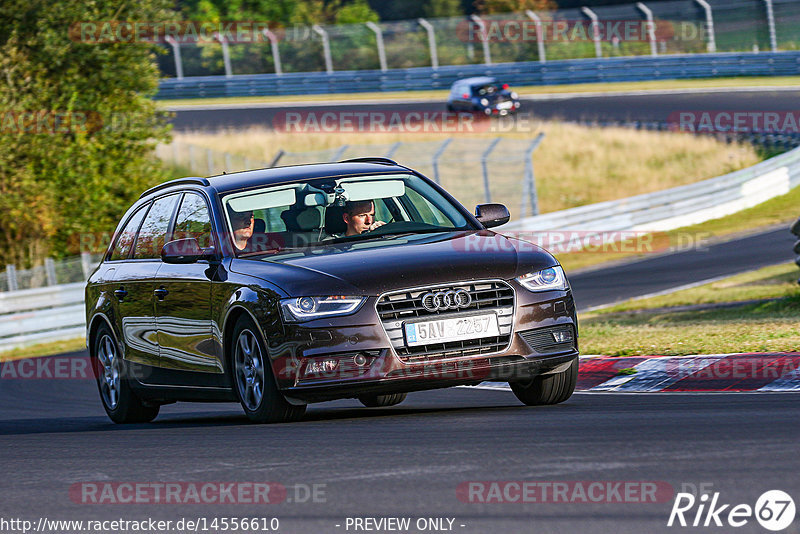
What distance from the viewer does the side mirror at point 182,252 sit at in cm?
864

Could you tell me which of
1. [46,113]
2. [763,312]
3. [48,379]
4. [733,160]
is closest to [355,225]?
[763,312]

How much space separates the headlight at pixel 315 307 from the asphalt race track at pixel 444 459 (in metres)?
0.63

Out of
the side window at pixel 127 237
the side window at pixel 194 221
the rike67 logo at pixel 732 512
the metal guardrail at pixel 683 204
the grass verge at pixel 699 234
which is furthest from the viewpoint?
the metal guardrail at pixel 683 204

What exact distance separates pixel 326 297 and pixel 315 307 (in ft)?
0.28

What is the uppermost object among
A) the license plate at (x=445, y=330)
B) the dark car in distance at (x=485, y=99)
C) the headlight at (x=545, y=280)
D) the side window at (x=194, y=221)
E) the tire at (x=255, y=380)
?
the side window at (x=194, y=221)

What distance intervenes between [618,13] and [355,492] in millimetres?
42018

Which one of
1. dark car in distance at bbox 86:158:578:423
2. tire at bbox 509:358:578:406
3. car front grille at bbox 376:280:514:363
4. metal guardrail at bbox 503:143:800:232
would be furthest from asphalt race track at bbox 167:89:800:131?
car front grille at bbox 376:280:514:363

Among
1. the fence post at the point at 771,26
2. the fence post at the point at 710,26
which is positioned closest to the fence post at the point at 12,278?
the fence post at the point at 710,26

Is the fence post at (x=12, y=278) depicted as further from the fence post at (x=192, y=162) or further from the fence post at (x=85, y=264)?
the fence post at (x=192, y=162)

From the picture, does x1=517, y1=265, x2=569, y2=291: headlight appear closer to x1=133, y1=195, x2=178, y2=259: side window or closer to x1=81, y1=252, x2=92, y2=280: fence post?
x1=133, y1=195, x2=178, y2=259: side window

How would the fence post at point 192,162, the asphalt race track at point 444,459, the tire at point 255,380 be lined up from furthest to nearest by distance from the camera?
the fence post at point 192,162
the tire at point 255,380
the asphalt race track at point 444,459

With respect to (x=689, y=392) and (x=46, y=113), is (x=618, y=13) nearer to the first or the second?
(x=46, y=113)

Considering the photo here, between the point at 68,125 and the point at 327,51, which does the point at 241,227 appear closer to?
the point at 68,125

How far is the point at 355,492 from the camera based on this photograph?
17.6 ft
